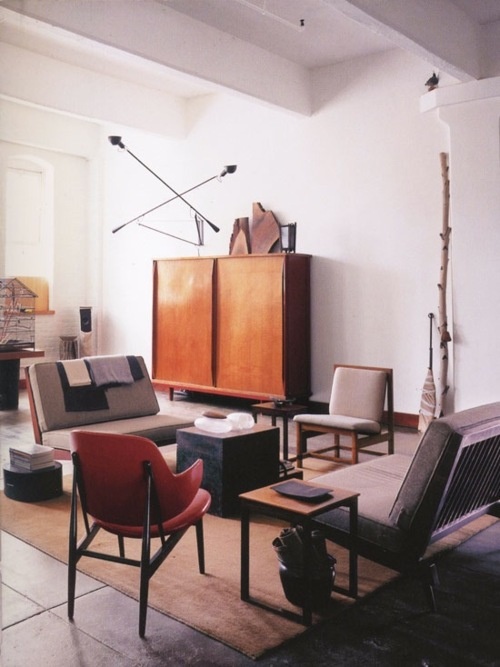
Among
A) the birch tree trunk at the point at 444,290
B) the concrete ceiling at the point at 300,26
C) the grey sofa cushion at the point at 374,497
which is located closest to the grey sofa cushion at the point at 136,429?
the grey sofa cushion at the point at 374,497

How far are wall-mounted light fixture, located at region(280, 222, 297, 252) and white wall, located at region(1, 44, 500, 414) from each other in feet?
0.71

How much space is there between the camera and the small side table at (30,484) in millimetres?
Answer: 4398

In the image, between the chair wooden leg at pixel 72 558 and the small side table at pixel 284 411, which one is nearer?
the chair wooden leg at pixel 72 558

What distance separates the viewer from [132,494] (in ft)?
8.91

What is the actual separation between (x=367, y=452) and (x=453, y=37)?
3773 mm

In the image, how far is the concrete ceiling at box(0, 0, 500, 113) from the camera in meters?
5.27

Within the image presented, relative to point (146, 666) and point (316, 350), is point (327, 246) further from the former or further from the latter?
point (146, 666)

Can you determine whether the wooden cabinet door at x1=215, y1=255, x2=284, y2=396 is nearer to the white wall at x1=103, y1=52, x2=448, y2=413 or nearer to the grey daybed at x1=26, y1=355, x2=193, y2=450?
the white wall at x1=103, y1=52, x2=448, y2=413

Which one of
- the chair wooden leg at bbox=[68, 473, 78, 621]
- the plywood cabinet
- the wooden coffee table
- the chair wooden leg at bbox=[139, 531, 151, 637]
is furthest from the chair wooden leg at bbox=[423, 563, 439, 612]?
the plywood cabinet

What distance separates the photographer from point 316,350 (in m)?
7.67

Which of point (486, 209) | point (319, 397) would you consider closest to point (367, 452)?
point (319, 397)

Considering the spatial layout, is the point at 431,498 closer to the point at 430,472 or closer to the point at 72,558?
the point at 430,472

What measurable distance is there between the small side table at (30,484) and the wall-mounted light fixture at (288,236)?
4077mm

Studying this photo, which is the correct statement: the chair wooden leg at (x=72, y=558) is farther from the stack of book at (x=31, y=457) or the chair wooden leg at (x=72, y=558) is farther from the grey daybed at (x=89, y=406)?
the grey daybed at (x=89, y=406)
